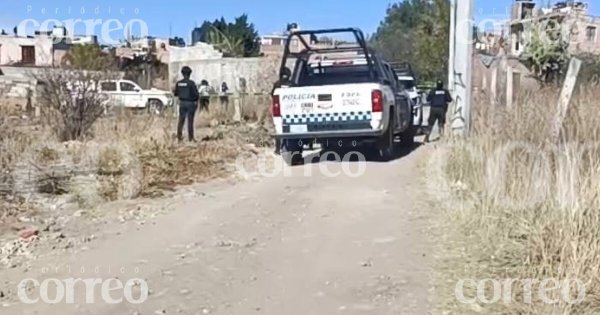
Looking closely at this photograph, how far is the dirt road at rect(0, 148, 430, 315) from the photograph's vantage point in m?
5.40

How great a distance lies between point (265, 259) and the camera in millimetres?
6566

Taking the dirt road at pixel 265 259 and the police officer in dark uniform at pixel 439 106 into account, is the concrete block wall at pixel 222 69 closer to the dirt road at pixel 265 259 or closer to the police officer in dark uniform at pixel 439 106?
the police officer in dark uniform at pixel 439 106

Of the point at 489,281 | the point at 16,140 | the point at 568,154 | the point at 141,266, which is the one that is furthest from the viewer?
the point at 16,140

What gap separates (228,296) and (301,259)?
110 centimetres

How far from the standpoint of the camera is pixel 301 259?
6.53 metres

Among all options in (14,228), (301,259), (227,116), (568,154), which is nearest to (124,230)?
(14,228)

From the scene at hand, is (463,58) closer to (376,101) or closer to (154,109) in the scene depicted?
(376,101)

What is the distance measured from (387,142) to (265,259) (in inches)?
271

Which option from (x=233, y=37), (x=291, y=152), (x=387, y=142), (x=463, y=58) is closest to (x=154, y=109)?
(x=291, y=152)

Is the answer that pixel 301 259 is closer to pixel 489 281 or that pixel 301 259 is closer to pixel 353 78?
pixel 489 281

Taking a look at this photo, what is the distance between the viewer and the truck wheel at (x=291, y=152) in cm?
1307

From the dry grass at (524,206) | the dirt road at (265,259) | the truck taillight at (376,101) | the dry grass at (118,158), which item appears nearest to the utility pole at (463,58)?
the truck taillight at (376,101)

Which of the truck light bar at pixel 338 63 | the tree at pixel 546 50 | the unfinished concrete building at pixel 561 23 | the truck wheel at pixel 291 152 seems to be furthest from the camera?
the unfinished concrete building at pixel 561 23

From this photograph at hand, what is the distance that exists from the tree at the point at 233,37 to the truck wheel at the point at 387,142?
1420 inches
